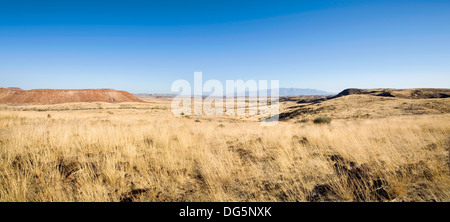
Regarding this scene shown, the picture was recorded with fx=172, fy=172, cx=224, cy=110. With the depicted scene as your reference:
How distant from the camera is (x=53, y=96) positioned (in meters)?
62.3

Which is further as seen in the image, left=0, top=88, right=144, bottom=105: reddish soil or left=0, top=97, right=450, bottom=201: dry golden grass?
left=0, top=88, right=144, bottom=105: reddish soil

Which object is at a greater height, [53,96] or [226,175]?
[53,96]

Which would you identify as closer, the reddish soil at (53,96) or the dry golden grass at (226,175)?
the dry golden grass at (226,175)

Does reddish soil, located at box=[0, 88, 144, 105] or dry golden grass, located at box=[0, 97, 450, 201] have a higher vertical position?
reddish soil, located at box=[0, 88, 144, 105]

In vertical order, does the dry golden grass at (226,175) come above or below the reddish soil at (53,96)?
below

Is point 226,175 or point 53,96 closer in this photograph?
point 226,175

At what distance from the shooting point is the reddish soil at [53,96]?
59031 millimetres

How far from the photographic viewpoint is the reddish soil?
59.0 metres
